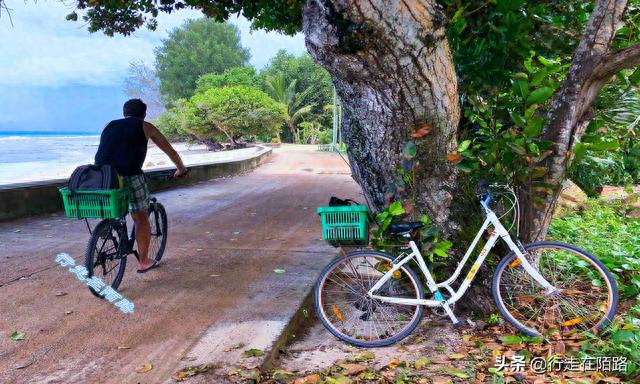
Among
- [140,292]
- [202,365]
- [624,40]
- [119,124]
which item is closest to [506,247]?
[624,40]

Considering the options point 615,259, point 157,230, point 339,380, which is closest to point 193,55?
point 157,230

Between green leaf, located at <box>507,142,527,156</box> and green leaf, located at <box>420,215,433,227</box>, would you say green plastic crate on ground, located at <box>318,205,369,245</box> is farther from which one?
green leaf, located at <box>507,142,527,156</box>

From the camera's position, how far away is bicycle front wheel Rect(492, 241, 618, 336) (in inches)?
128

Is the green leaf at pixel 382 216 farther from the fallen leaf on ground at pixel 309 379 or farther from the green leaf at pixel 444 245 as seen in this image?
the fallen leaf on ground at pixel 309 379

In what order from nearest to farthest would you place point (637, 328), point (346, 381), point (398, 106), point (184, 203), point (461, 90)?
1. point (346, 381)
2. point (637, 328)
3. point (398, 106)
4. point (461, 90)
5. point (184, 203)

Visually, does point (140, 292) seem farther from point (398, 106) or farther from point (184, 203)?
point (184, 203)

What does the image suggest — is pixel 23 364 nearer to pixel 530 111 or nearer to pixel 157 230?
pixel 157 230

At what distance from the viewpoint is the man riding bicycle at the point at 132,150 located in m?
4.30

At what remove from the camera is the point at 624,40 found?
12.6 feet

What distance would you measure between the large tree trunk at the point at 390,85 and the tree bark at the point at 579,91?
660mm

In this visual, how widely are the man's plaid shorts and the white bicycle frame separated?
2.31m

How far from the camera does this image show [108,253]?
4195 mm

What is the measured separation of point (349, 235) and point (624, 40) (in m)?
2.66

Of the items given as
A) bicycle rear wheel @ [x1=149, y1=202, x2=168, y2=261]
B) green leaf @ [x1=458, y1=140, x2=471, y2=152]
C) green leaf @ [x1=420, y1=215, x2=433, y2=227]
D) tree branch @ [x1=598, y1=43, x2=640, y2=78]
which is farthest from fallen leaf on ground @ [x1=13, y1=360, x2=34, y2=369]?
tree branch @ [x1=598, y1=43, x2=640, y2=78]
